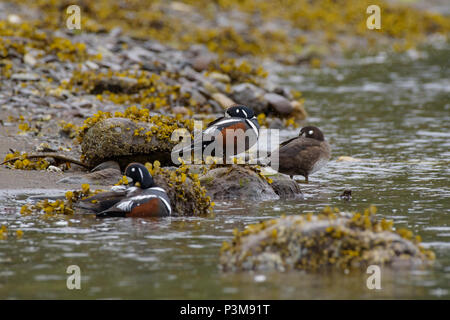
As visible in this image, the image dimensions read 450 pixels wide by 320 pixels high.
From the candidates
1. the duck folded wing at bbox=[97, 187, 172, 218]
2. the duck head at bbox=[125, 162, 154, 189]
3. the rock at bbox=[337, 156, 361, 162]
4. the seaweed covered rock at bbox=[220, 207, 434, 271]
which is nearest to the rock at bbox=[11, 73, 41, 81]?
the rock at bbox=[337, 156, 361, 162]

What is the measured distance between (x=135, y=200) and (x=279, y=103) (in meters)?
10.9

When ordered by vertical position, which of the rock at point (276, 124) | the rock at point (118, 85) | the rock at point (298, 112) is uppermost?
the rock at point (118, 85)

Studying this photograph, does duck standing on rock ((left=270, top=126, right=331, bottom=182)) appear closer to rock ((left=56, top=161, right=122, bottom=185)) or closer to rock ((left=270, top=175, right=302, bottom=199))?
rock ((left=270, top=175, right=302, bottom=199))

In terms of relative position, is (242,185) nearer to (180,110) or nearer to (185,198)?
(185,198)

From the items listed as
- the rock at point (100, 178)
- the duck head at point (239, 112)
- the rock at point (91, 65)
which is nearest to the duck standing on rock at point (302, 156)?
the duck head at point (239, 112)

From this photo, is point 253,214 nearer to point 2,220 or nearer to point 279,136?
point 2,220

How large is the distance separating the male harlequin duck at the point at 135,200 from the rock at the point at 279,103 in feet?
33.8

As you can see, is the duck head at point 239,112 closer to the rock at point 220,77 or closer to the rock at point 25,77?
the rock at point 25,77

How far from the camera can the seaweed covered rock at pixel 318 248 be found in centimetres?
788

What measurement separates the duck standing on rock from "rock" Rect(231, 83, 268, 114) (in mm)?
6620

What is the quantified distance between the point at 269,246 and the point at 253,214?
264cm
